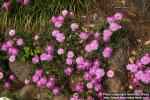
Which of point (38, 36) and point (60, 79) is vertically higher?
point (38, 36)

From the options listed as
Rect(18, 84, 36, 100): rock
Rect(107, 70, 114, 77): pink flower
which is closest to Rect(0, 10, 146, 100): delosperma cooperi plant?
Rect(107, 70, 114, 77): pink flower

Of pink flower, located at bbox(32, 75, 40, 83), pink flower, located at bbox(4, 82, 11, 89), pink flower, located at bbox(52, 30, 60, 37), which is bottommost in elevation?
pink flower, located at bbox(4, 82, 11, 89)

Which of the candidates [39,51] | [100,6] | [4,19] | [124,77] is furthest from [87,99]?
[4,19]

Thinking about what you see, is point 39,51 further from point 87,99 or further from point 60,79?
point 87,99

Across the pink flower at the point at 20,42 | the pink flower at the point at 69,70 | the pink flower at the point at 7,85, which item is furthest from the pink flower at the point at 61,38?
the pink flower at the point at 7,85

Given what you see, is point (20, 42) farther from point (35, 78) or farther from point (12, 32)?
point (35, 78)

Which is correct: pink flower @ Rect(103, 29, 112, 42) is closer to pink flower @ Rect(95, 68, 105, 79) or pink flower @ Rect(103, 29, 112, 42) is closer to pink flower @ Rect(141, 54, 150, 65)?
pink flower @ Rect(95, 68, 105, 79)
